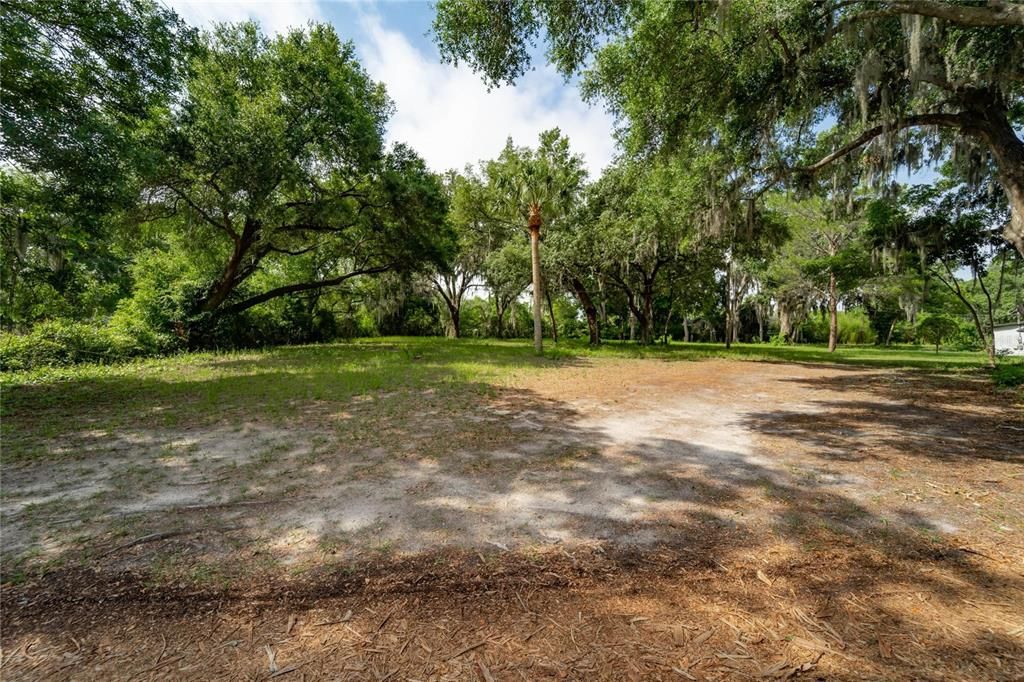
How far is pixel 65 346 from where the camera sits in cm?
1022

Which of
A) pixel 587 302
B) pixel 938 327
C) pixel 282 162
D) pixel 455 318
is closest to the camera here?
pixel 282 162

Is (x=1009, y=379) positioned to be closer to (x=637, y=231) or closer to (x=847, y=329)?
(x=637, y=231)

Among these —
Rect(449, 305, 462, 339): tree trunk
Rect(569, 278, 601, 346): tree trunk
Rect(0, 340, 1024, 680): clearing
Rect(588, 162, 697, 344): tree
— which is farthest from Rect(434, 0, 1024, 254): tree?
Rect(449, 305, 462, 339): tree trunk

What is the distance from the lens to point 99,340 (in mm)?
10992

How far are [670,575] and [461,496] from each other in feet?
5.33

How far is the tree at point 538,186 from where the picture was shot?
15.3 metres

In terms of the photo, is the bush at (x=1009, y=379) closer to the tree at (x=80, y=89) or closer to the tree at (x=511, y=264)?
the tree at (x=511, y=264)

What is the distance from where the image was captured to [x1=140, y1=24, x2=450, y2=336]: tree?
11.3 metres

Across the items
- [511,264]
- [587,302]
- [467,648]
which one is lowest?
[467,648]

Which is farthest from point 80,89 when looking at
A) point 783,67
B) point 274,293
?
point 783,67

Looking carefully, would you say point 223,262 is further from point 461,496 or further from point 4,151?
point 461,496

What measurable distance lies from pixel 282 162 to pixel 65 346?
7248mm

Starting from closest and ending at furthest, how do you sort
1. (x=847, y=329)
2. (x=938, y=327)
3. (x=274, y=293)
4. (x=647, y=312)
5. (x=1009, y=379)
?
(x=1009, y=379)
(x=274, y=293)
(x=647, y=312)
(x=938, y=327)
(x=847, y=329)

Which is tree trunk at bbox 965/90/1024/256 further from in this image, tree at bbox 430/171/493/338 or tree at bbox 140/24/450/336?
tree at bbox 430/171/493/338
